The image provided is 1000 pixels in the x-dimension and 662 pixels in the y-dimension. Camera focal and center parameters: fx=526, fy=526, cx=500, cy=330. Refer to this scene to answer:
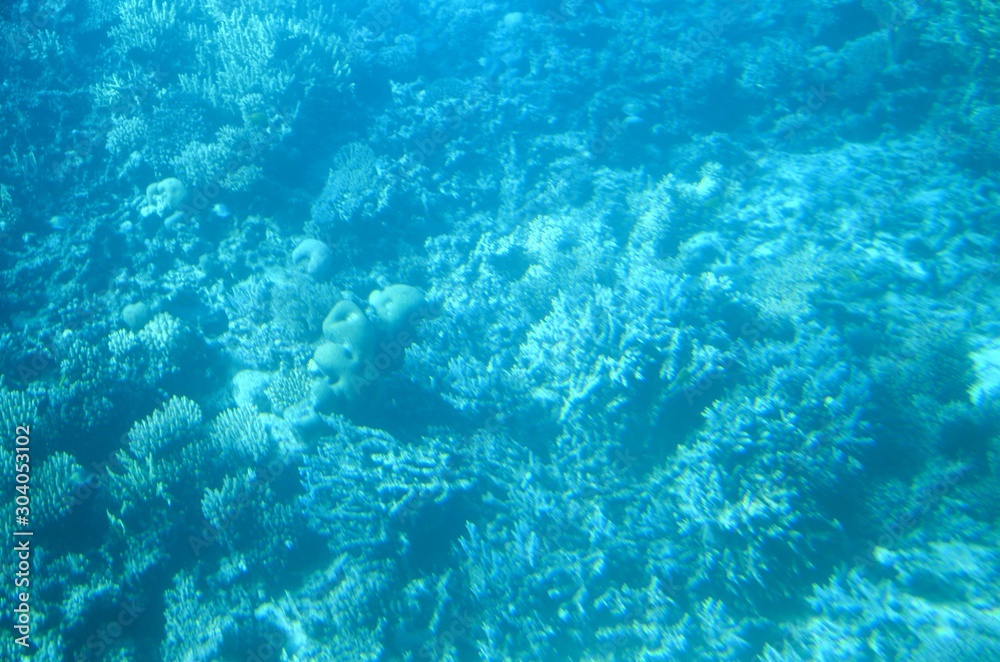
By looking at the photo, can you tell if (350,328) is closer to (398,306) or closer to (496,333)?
(398,306)

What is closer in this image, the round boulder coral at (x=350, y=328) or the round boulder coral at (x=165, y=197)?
the round boulder coral at (x=350, y=328)

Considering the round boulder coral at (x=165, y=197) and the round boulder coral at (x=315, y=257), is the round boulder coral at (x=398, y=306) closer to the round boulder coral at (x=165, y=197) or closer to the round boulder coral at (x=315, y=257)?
the round boulder coral at (x=315, y=257)

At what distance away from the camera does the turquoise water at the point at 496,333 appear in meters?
3.93

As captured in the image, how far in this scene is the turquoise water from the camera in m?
3.93

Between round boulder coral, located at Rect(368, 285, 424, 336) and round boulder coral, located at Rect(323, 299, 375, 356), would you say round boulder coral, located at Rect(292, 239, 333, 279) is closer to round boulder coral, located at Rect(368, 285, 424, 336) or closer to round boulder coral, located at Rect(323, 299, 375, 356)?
round boulder coral, located at Rect(368, 285, 424, 336)

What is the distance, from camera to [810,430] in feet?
14.0

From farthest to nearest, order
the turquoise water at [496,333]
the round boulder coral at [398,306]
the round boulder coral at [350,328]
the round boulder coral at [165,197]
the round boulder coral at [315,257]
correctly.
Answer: the round boulder coral at [165,197] → the round boulder coral at [315,257] → the round boulder coral at [398,306] → the round boulder coral at [350,328] → the turquoise water at [496,333]

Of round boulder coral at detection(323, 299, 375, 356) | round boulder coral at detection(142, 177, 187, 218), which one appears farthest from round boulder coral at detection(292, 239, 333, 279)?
round boulder coral at detection(142, 177, 187, 218)

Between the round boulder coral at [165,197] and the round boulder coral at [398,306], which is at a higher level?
the round boulder coral at [165,197]

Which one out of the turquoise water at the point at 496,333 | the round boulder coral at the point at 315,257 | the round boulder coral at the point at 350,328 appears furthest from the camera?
the round boulder coral at the point at 315,257

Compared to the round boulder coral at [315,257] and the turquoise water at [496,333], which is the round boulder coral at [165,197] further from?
the round boulder coral at [315,257]

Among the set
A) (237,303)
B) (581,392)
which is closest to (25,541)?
(237,303)

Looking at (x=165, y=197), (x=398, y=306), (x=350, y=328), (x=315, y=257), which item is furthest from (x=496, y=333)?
(x=165, y=197)

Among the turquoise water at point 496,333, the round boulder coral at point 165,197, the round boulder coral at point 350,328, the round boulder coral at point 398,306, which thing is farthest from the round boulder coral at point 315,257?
the round boulder coral at point 165,197
